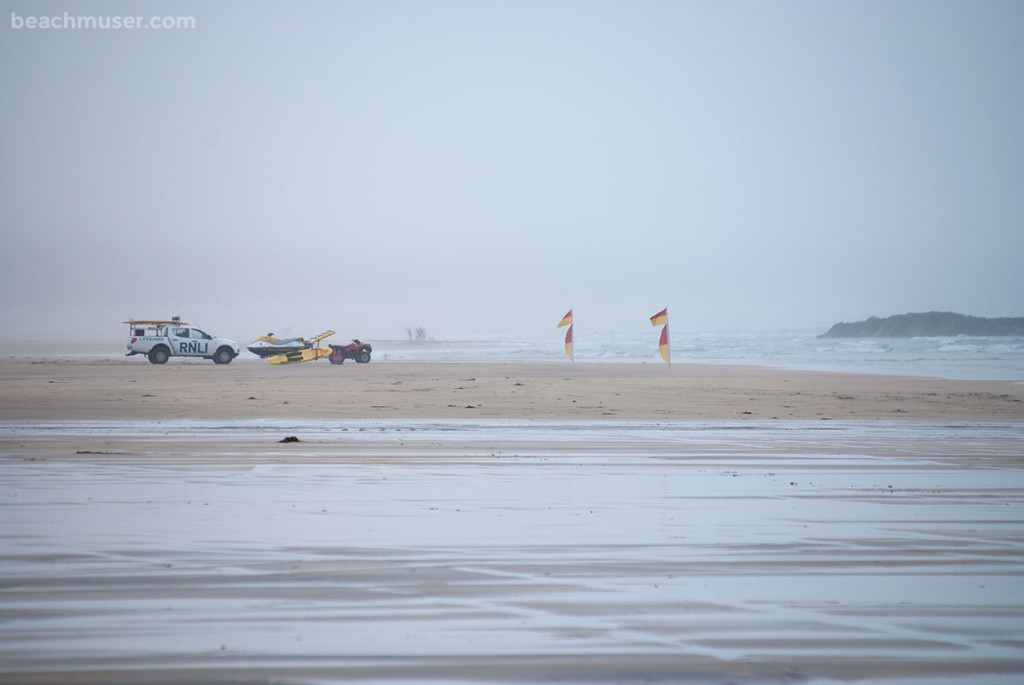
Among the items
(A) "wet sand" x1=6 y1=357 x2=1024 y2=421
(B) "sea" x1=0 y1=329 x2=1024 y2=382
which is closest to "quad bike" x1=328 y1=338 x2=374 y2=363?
(B) "sea" x1=0 y1=329 x2=1024 y2=382

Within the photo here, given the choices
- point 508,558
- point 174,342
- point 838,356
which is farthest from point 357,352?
point 508,558

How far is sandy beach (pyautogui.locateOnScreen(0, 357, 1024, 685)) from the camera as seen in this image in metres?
3.69

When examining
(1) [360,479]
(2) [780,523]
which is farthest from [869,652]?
(1) [360,479]

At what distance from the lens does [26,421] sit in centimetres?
1380

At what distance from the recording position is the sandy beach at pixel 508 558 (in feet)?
12.1

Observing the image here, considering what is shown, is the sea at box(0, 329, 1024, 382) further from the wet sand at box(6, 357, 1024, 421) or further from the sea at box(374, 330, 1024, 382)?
the wet sand at box(6, 357, 1024, 421)

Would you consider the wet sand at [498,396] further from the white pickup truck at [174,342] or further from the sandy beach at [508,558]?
the white pickup truck at [174,342]

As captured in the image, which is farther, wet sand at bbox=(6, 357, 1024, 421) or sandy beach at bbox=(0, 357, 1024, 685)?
wet sand at bbox=(6, 357, 1024, 421)

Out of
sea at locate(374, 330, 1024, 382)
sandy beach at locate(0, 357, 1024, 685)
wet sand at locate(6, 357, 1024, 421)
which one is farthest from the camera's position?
sea at locate(374, 330, 1024, 382)

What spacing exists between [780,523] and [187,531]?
4449mm

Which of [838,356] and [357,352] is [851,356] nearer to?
[838,356]

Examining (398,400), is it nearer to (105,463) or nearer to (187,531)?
(105,463)

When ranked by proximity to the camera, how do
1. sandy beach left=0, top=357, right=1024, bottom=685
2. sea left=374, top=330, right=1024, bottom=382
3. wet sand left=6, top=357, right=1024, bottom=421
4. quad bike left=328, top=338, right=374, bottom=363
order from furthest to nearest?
quad bike left=328, top=338, right=374, bottom=363
sea left=374, top=330, right=1024, bottom=382
wet sand left=6, top=357, right=1024, bottom=421
sandy beach left=0, top=357, right=1024, bottom=685

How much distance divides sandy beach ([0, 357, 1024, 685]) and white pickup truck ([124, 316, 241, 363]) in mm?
25222
